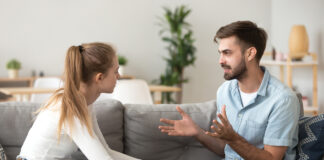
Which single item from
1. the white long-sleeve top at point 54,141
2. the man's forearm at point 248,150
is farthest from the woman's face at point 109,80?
the man's forearm at point 248,150

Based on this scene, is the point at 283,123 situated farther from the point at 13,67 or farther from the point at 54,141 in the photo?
the point at 13,67

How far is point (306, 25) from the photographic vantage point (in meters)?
6.14

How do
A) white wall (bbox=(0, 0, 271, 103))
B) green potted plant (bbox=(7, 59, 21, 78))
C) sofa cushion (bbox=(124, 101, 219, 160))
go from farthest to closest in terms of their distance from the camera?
white wall (bbox=(0, 0, 271, 103)) < green potted plant (bbox=(7, 59, 21, 78)) < sofa cushion (bbox=(124, 101, 219, 160))

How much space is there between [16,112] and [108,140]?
0.51 metres

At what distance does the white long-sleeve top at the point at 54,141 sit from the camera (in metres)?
1.69

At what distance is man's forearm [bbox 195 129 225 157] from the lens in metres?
2.11

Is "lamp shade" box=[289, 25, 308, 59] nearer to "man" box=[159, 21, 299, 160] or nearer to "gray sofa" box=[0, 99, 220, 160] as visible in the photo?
"gray sofa" box=[0, 99, 220, 160]

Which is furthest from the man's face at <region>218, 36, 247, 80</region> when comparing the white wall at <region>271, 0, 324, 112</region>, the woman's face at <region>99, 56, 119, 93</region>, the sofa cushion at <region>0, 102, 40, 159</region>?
the white wall at <region>271, 0, 324, 112</region>

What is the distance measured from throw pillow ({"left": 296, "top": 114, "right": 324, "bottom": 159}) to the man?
57 mm

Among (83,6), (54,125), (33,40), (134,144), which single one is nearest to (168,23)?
(83,6)

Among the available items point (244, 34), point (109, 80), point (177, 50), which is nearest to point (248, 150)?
point (244, 34)

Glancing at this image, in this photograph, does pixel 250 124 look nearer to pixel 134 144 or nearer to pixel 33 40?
pixel 134 144

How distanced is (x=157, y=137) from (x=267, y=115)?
618 millimetres

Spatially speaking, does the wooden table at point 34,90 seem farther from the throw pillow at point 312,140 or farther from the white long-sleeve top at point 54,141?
the throw pillow at point 312,140
